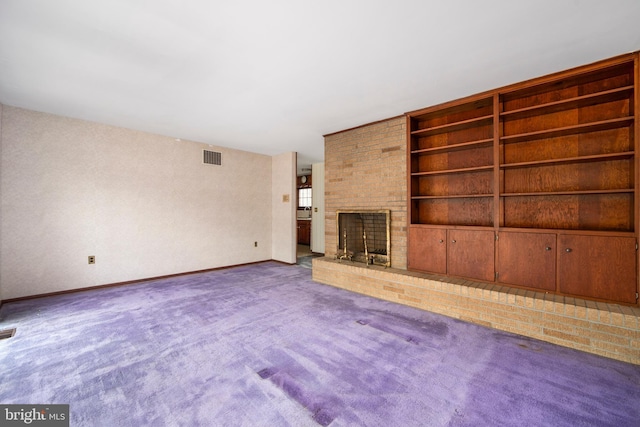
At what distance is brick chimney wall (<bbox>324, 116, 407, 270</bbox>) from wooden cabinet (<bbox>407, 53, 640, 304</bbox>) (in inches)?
6.9

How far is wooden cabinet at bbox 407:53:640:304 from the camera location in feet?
8.18

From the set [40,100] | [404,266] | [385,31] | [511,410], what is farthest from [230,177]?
[511,410]

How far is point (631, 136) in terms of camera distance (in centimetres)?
250

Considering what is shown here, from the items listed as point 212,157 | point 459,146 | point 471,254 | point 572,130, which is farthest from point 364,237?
point 212,157

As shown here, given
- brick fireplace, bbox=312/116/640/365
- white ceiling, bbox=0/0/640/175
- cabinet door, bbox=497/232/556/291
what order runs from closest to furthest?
white ceiling, bbox=0/0/640/175 → brick fireplace, bbox=312/116/640/365 → cabinet door, bbox=497/232/556/291

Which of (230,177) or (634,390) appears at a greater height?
(230,177)

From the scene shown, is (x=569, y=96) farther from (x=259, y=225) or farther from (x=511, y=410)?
(x=259, y=225)

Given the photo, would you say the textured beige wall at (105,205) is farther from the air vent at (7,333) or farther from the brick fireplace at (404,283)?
the brick fireplace at (404,283)

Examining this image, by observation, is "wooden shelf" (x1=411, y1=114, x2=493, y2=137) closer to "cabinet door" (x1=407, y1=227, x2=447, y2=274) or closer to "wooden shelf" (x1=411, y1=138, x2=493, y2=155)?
"wooden shelf" (x1=411, y1=138, x2=493, y2=155)

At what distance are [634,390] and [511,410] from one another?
3.21ft

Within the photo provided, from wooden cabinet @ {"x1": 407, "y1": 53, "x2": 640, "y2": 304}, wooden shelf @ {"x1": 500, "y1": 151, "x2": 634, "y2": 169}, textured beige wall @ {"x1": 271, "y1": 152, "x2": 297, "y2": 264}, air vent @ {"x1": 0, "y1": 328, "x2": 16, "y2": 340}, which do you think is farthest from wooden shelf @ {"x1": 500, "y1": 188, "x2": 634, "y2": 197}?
air vent @ {"x1": 0, "y1": 328, "x2": 16, "y2": 340}

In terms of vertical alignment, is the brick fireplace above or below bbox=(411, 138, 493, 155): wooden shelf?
below

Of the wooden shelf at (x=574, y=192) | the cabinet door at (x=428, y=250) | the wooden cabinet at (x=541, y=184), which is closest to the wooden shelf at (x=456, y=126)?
the wooden cabinet at (x=541, y=184)

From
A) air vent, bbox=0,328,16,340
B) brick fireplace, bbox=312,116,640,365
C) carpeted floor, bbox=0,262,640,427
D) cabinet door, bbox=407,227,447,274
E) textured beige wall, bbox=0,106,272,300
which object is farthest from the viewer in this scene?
textured beige wall, bbox=0,106,272,300
